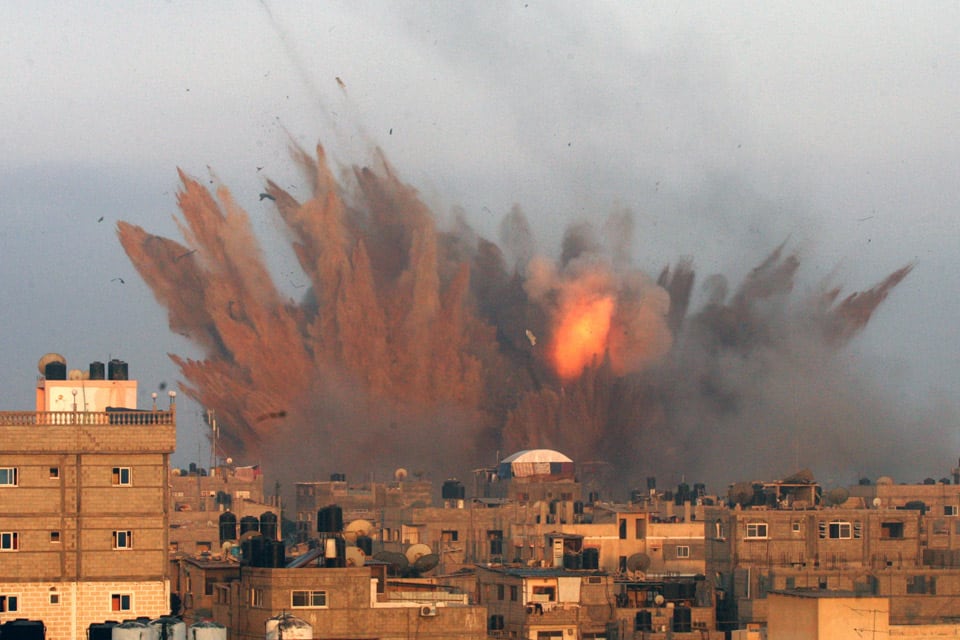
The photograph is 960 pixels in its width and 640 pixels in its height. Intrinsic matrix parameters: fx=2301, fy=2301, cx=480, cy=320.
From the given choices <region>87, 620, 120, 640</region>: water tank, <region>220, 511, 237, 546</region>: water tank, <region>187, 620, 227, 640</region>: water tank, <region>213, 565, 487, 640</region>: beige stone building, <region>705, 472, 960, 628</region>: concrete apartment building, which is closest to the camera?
<region>187, 620, 227, 640</region>: water tank

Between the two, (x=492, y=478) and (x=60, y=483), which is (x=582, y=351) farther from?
(x=60, y=483)

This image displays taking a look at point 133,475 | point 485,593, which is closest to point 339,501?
point 485,593

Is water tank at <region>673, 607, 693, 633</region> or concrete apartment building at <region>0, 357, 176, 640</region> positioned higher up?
concrete apartment building at <region>0, 357, 176, 640</region>

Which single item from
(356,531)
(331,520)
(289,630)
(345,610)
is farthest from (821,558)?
(289,630)

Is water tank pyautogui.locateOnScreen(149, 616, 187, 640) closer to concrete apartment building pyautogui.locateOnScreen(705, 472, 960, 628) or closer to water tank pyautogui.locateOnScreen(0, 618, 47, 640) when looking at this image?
water tank pyautogui.locateOnScreen(0, 618, 47, 640)

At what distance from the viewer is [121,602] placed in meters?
62.0

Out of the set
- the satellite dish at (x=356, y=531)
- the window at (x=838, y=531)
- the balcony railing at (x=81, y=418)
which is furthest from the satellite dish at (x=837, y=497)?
the balcony railing at (x=81, y=418)

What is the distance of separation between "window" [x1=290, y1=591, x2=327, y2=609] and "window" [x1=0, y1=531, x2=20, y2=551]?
7864 millimetres

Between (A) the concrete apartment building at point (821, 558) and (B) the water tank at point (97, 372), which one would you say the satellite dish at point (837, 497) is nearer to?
(A) the concrete apartment building at point (821, 558)

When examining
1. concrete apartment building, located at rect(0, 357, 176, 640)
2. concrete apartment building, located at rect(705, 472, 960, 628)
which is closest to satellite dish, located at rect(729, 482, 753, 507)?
concrete apartment building, located at rect(705, 472, 960, 628)

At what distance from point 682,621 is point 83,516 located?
24.6m

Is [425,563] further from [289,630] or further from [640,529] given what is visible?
[640,529]

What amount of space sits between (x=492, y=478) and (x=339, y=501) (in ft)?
65.7

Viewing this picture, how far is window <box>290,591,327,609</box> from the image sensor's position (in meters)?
59.6
